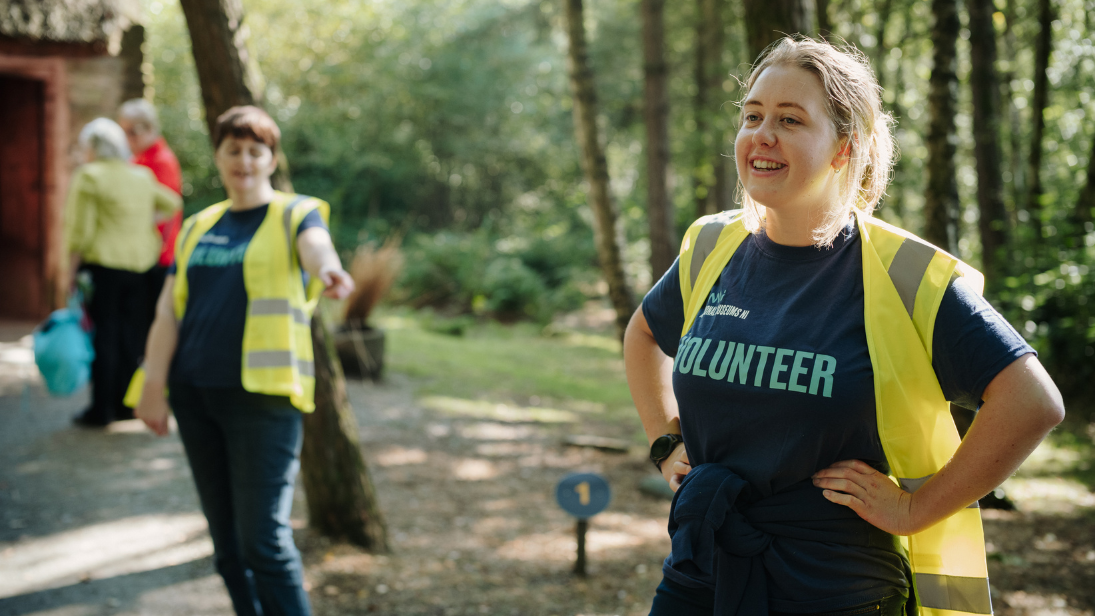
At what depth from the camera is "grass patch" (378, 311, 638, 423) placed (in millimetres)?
9043

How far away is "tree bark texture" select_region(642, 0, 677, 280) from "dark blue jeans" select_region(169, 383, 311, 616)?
25.9 feet

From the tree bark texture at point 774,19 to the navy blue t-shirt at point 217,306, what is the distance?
221cm

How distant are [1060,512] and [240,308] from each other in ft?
17.5

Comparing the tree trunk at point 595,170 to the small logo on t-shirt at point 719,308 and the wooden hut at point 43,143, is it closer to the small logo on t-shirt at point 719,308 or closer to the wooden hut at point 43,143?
the wooden hut at point 43,143

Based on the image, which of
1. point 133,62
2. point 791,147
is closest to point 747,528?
point 791,147

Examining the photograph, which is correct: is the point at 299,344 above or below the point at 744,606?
above

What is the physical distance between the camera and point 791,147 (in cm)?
177

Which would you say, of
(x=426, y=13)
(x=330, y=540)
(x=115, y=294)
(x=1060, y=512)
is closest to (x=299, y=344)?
(x=330, y=540)

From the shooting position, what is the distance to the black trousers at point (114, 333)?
19.2 ft

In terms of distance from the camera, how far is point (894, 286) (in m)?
1.67

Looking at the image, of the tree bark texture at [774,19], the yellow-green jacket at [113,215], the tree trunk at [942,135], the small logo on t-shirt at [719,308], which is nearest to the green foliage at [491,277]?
the yellow-green jacket at [113,215]

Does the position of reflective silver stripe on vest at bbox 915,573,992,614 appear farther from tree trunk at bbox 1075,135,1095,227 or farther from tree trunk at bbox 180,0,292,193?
tree trunk at bbox 1075,135,1095,227

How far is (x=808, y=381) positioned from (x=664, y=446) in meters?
0.55

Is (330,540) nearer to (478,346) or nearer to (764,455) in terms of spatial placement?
(764,455)
